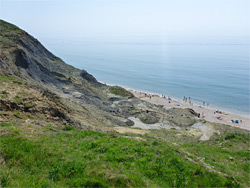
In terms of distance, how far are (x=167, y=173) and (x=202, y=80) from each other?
380 ft

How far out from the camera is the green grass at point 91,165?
26.6 ft

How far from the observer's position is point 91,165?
949 centimetres

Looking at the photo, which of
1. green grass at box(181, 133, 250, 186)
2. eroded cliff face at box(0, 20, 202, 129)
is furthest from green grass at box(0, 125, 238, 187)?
eroded cliff face at box(0, 20, 202, 129)

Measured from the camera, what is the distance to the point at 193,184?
9.64 metres

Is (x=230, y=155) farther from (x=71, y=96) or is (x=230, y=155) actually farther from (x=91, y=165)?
(x=71, y=96)

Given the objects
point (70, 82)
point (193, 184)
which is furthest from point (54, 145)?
point (70, 82)

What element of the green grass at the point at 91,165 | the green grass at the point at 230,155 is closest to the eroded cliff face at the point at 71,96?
the green grass at the point at 91,165

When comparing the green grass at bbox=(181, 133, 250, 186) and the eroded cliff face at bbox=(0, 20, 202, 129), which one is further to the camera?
the eroded cliff face at bbox=(0, 20, 202, 129)

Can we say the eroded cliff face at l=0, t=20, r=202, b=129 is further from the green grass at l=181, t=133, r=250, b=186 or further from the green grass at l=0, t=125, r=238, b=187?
the green grass at l=181, t=133, r=250, b=186

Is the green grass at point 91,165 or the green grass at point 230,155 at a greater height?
the green grass at point 91,165

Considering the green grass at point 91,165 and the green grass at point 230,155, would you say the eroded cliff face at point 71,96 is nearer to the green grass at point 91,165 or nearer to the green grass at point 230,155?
the green grass at point 91,165

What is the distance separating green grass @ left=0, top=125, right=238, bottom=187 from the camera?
26.6 ft

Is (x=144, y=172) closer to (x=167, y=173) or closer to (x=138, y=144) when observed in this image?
(x=167, y=173)

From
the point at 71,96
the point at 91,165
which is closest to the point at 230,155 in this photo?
the point at 91,165
